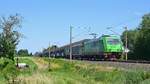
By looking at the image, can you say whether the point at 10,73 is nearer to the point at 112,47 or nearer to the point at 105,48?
the point at 105,48

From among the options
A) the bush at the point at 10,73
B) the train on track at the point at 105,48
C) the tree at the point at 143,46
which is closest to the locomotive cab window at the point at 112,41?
the train on track at the point at 105,48

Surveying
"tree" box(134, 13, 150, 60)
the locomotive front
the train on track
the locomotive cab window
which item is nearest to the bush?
the locomotive front

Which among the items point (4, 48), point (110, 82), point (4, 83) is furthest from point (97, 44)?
point (4, 83)

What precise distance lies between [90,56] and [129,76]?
5530 cm

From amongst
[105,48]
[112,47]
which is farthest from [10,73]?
[112,47]

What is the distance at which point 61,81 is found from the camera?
31922 millimetres

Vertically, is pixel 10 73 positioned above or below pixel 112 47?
below

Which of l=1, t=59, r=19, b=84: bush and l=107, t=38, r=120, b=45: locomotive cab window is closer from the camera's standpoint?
l=1, t=59, r=19, b=84: bush

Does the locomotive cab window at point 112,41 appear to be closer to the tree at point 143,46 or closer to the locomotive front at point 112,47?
the locomotive front at point 112,47

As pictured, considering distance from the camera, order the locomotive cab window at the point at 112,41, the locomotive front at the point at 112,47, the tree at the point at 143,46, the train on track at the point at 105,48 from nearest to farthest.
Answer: the locomotive front at the point at 112,47
the train on track at the point at 105,48
the locomotive cab window at the point at 112,41
the tree at the point at 143,46

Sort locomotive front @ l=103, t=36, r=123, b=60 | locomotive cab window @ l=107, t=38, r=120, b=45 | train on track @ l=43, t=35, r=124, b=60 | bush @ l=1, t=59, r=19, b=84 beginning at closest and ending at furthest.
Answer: bush @ l=1, t=59, r=19, b=84 < locomotive front @ l=103, t=36, r=123, b=60 < train on track @ l=43, t=35, r=124, b=60 < locomotive cab window @ l=107, t=38, r=120, b=45

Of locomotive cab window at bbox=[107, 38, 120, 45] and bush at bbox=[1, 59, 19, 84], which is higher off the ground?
locomotive cab window at bbox=[107, 38, 120, 45]

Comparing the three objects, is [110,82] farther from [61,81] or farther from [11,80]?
[11,80]

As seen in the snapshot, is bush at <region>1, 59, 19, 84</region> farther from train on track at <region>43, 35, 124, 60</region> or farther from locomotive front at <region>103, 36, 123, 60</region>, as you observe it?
train on track at <region>43, 35, 124, 60</region>
